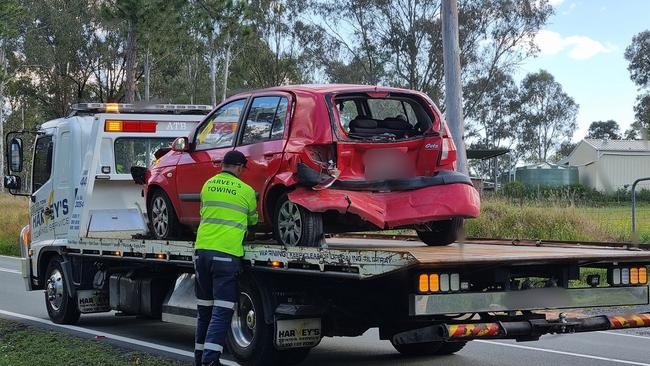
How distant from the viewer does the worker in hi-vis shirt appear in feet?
22.7

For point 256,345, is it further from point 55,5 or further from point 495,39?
point 55,5

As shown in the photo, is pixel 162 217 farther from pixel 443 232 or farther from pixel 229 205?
pixel 443 232

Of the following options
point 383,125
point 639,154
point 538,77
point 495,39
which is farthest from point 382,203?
point 538,77

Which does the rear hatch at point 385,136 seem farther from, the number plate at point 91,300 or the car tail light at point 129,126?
the number plate at point 91,300

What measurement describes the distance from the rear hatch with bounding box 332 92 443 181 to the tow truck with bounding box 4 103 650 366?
2.28 ft

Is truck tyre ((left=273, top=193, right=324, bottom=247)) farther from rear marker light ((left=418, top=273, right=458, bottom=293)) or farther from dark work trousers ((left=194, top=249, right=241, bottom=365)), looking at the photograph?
rear marker light ((left=418, top=273, right=458, bottom=293))

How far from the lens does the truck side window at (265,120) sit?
758cm

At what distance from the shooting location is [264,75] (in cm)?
5041

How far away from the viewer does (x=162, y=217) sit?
923 cm

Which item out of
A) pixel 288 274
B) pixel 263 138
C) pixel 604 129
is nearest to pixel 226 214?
pixel 288 274

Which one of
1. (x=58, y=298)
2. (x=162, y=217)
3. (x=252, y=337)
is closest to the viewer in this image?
(x=252, y=337)

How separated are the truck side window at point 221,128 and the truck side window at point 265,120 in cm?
22

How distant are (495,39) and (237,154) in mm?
36496

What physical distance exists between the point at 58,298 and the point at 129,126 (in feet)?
7.81
